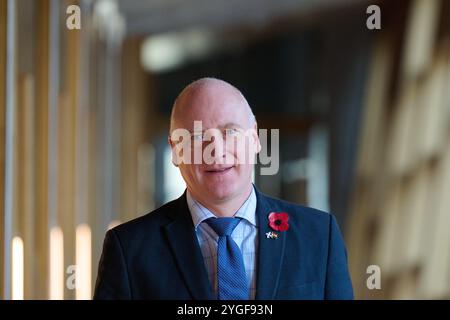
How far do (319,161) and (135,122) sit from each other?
3414 millimetres

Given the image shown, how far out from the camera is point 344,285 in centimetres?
134

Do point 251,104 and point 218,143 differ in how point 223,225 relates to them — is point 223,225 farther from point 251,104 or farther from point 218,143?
point 251,104

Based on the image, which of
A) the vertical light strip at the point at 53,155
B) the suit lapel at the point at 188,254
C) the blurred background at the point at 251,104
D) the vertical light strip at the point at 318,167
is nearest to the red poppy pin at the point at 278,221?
the suit lapel at the point at 188,254

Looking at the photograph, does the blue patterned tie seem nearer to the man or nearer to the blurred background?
the man

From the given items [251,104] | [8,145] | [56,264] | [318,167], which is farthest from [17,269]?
[318,167]

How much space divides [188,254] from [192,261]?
16 millimetres

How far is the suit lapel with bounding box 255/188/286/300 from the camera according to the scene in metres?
1.28

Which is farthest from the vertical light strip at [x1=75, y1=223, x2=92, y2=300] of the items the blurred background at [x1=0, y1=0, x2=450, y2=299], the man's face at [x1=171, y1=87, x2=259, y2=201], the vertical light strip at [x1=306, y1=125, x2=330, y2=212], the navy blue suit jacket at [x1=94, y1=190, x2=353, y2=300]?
the vertical light strip at [x1=306, y1=125, x2=330, y2=212]

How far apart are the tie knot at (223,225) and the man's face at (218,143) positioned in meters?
0.04

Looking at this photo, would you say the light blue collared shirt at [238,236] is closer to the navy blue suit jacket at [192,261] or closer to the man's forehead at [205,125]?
the navy blue suit jacket at [192,261]

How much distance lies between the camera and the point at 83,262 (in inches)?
126

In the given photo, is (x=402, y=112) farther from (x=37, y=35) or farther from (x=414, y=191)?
(x=37, y=35)

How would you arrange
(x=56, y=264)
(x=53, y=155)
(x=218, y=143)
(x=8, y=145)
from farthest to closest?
(x=56, y=264), (x=53, y=155), (x=8, y=145), (x=218, y=143)

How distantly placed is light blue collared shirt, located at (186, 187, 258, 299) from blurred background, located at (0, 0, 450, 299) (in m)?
0.38
